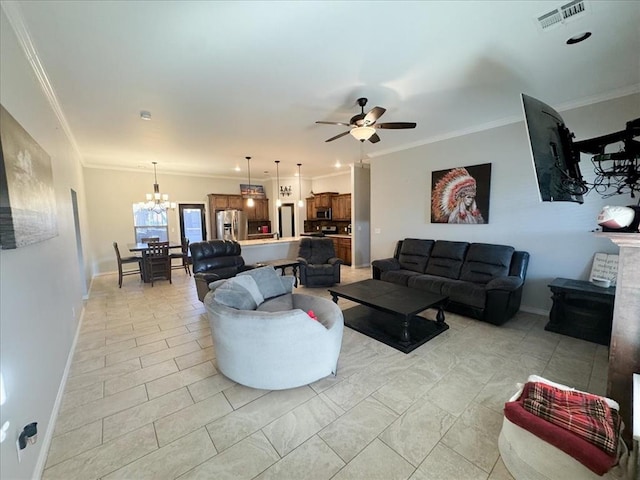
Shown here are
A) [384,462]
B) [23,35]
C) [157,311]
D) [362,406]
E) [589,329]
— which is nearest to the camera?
[384,462]

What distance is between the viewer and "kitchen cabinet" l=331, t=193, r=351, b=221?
26.7 feet

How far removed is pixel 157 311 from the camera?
432 cm

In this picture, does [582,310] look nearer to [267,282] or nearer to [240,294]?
[267,282]

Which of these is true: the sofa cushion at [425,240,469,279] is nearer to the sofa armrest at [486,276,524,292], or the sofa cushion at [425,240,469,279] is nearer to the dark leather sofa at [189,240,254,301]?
the sofa armrest at [486,276,524,292]

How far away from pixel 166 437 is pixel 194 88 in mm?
3200

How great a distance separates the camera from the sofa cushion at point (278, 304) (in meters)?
2.85

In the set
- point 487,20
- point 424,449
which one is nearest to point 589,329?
point 424,449

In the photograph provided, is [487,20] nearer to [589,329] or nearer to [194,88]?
[194,88]

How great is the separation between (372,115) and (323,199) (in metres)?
5.92

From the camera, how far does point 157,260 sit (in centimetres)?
601

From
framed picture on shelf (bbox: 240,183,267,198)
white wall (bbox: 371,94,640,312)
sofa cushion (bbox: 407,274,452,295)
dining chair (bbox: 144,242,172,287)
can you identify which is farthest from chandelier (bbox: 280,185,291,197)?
Result: sofa cushion (bbox: 407,274,452,295)

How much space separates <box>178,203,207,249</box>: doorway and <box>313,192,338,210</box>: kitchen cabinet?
12.2 ft

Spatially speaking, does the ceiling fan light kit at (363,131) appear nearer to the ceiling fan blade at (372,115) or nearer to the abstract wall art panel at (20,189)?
→ the ceiling fan blade at (372,115)

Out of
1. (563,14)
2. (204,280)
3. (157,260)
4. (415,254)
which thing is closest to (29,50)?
(204,280)
